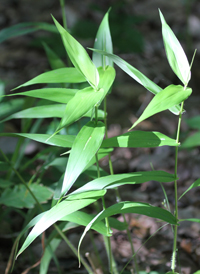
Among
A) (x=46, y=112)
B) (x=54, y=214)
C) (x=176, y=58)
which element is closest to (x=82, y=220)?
(x=54, y=214)

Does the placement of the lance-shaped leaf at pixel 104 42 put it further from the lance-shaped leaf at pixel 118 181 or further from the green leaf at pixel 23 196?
the green leaf at pixel 23 196

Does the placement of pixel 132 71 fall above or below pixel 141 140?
above

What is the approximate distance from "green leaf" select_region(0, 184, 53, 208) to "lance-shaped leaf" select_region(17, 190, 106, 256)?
0.31 m

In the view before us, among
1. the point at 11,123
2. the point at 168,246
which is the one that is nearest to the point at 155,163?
the point at 168,246

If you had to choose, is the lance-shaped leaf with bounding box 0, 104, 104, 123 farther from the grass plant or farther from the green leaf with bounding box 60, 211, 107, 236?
the green leaf with bounding box 60, 211, 107, 236

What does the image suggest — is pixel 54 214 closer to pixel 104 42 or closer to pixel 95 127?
pixel 95 127

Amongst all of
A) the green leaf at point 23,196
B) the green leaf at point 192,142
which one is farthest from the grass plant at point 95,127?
the green leaf at point 192,142

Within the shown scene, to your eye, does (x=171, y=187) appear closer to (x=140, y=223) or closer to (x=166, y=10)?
(x=140, y=223)

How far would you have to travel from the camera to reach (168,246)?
118 centimetres

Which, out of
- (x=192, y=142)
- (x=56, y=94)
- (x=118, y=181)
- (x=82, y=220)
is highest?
(x=56, y=94)

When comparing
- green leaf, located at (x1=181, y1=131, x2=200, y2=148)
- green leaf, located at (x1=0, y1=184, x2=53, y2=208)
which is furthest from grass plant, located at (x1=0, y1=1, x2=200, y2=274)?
green leaf, located at (x1=181, y1=131, x2=200, y2=148)

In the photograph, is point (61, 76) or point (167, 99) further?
point (61, 76)

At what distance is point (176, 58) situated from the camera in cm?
56

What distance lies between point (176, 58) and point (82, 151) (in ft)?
0.73
